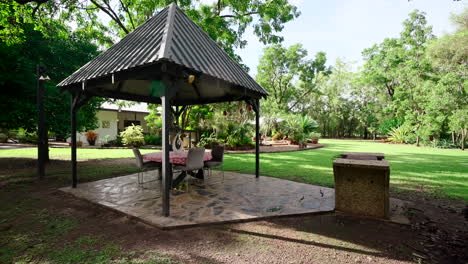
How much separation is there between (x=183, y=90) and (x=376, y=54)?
34.7 m

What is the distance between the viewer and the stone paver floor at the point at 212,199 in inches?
161

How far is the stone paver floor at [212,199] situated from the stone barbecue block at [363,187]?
15.9 inches

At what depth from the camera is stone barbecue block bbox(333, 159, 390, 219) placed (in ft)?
12.8

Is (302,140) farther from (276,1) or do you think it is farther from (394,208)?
(394,208)

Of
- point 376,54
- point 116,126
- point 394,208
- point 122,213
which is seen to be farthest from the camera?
point 376,54

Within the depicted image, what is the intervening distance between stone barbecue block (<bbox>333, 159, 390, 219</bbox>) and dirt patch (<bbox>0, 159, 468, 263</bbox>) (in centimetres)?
21

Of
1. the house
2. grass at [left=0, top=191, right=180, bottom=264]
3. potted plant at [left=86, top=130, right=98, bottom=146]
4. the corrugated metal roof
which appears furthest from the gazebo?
potted plant at [left=86, top=130, right=98, bottom=146]

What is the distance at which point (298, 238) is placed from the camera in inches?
134

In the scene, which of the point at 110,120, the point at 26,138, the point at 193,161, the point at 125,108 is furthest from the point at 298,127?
the point at 26,138

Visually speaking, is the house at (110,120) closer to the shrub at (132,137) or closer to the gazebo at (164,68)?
the shrub at (132,137)

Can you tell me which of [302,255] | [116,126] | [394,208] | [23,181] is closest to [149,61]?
[302,255]

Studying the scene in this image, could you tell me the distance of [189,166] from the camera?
5555mm

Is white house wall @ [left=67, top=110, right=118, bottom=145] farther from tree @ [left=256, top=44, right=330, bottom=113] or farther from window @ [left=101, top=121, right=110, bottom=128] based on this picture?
tree @ [left=256, top=44, right=330, bottom=113]

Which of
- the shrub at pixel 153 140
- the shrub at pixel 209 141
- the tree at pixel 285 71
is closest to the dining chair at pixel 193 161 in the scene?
the shrub at pixel 209 141
